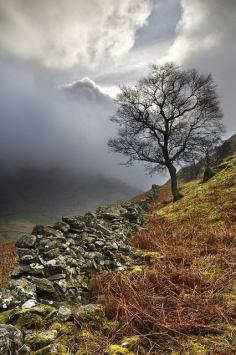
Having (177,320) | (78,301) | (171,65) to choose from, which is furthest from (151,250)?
(171,65)

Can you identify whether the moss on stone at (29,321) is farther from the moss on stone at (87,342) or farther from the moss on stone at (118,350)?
the moss on stone at (118,350)

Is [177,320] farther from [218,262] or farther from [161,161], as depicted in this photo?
[161,161]

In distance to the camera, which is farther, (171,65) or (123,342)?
(171,65)

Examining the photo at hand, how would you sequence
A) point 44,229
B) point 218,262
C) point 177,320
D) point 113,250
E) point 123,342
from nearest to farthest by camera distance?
point 123,342
point 177,320
point 218,262
point 44,229
point 113,250

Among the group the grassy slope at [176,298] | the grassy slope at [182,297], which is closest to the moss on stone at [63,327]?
the grassy slope at [176,298]

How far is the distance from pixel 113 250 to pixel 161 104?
1068 inches

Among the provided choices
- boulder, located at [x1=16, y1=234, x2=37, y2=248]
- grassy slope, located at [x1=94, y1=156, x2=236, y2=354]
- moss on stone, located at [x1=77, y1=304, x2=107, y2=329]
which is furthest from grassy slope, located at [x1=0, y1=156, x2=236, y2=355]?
boulder, located at [x1=16, y1=234, x2=37, y2=248]

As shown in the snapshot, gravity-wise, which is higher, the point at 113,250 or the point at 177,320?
the point at 113,250

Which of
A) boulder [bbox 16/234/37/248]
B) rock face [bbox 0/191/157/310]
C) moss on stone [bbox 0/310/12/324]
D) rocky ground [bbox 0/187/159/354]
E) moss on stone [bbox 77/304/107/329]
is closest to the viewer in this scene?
rocky ground [bbox 0/187/159/354]

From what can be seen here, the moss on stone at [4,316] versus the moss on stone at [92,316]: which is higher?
the moss on stone at [4,316]

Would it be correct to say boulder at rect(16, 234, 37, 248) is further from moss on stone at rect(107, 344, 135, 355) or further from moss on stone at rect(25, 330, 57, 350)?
moss on stone at rect(107, 344, 135, 355)

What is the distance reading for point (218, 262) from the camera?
8.65 metres

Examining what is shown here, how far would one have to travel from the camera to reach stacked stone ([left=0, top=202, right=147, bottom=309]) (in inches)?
251

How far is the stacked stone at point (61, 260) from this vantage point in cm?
637
